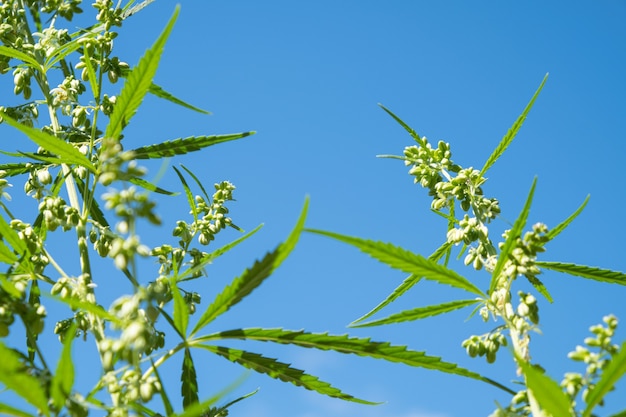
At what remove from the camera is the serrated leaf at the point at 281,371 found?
2.29 metres

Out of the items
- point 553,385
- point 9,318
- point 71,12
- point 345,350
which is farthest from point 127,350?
point 71,12

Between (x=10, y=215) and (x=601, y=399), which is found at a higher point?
(x=10, y=215)

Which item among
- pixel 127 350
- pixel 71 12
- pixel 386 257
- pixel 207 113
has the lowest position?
pixel 127 350

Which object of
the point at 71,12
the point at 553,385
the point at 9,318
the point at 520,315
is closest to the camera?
the point at 553,385

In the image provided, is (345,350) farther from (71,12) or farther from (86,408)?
(71,12)

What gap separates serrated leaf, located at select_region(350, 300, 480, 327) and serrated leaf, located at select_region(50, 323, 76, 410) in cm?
95

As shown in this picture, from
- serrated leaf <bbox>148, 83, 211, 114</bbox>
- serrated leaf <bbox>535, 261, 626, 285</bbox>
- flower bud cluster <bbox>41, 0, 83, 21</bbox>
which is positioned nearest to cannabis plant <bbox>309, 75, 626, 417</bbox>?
serrated leaf <bbox>535, 261, 626, 285</bbox>

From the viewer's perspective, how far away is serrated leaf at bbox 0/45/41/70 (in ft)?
9.71

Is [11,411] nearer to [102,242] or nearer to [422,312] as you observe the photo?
[102,242]

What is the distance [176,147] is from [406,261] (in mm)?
1174

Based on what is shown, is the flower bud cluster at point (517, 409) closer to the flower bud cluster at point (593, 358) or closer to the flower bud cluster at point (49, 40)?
the flower bud cluster at point (593, 358)

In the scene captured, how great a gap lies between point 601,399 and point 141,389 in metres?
1.26

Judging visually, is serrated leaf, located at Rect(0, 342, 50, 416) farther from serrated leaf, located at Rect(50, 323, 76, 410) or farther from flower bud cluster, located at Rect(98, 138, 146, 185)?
flower bud cluster, located at Rect(98, 138, 146, 185)

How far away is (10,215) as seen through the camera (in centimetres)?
273
